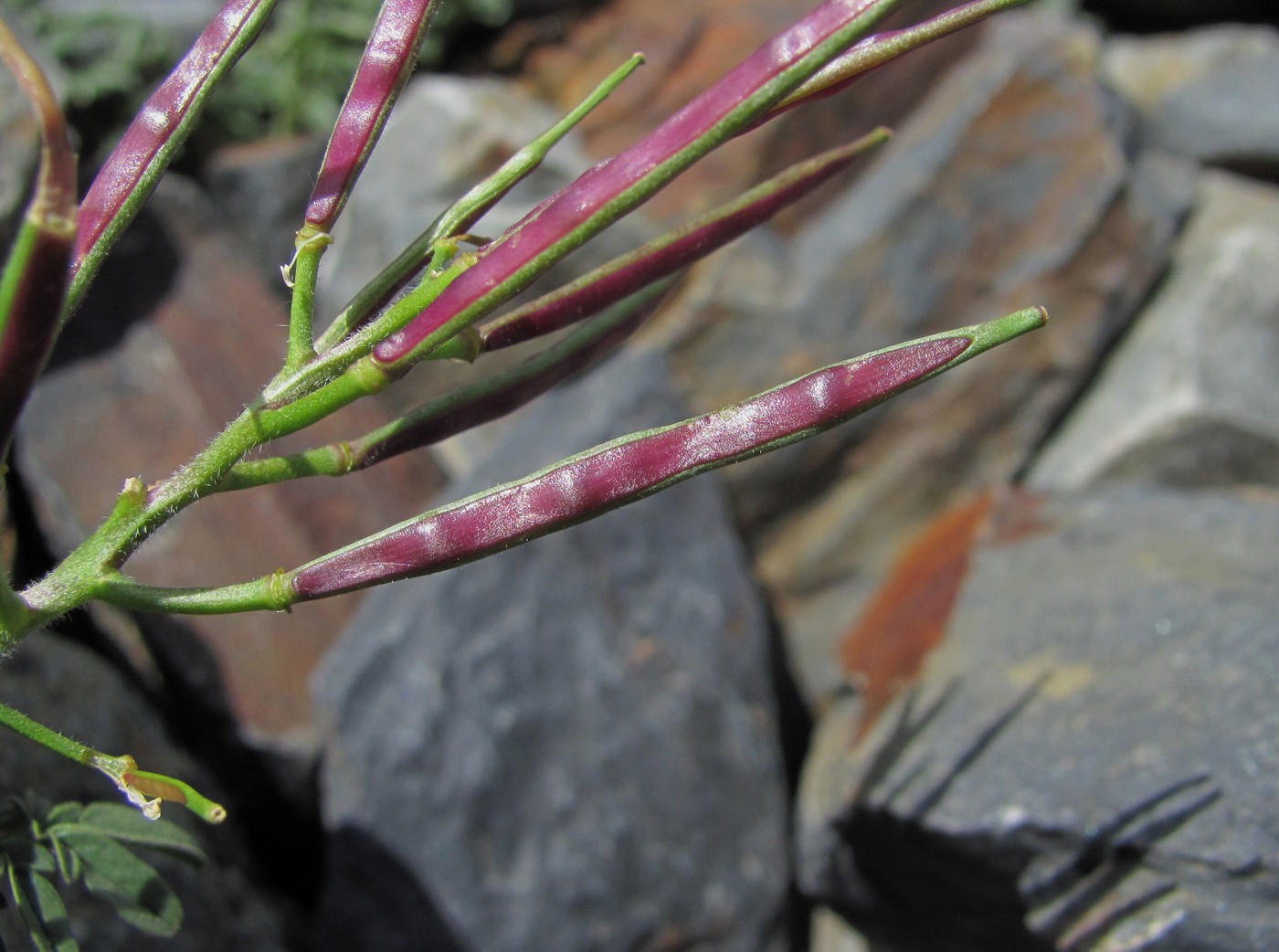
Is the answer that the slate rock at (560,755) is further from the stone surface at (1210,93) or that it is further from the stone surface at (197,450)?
the stone surface at (1210,93)

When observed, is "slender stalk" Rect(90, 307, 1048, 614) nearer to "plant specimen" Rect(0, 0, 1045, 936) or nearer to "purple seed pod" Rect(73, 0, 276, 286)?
"plant specimen" Rect(0, 0, 1045, 936)

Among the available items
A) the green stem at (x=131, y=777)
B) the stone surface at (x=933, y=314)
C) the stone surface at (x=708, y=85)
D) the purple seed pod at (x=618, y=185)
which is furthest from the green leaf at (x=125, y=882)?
the stone surface at (x=708, y=85)

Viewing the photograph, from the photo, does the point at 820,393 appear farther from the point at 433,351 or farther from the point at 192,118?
the point at 192,118

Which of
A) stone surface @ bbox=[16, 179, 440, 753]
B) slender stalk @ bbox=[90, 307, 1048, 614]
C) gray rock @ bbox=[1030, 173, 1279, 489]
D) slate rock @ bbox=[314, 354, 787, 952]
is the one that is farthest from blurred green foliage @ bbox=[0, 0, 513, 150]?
slender stalk @ bbox=[90, 307, 1048, 614]

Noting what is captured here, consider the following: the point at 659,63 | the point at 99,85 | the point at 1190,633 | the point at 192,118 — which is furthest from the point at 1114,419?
the point at 99,85

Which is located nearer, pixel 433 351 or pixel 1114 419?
pixel 433 351
